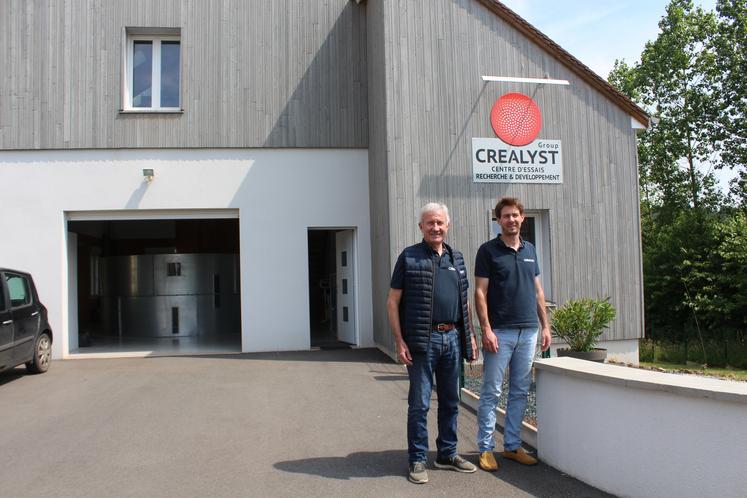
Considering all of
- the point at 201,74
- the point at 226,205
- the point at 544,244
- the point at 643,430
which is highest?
the point at 201,74

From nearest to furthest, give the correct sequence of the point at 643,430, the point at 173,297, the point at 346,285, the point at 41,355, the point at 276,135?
the point at 643,430 < the point at 41,355 < the point at 276,135 < the point at 346,285 < the point at 173,297

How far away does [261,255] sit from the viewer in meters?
11.1

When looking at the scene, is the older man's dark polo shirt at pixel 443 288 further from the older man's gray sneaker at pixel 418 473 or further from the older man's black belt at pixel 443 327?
the older man's gray sneaker at pixel 418 473

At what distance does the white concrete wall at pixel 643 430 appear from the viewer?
11.6ft

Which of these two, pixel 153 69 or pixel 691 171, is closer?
pixel 153 69

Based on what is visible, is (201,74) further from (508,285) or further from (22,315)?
(508,285)

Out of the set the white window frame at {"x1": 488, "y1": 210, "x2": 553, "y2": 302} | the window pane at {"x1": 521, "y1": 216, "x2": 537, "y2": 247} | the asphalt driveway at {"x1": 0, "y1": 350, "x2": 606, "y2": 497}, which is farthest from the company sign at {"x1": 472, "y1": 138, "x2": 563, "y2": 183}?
the asphalt driveway at {"x1": 0, "y1": 350, "x2": 606, "y2": 497}

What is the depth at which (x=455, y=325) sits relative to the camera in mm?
4590

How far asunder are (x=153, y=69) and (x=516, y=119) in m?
6.75

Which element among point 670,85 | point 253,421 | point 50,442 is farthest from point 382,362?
point 670,85

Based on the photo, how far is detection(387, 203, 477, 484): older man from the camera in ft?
14.5

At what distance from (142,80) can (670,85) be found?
27.2m

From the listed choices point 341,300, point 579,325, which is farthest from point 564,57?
point 341,300

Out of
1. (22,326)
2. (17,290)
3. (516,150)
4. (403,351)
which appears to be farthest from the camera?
(516,150)
